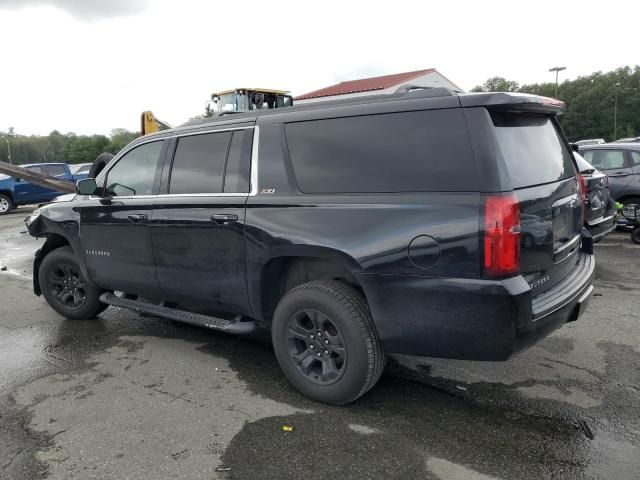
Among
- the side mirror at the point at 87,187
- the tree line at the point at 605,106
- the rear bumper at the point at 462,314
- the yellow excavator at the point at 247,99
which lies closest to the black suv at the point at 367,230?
the rear bumper at the point at 462,314

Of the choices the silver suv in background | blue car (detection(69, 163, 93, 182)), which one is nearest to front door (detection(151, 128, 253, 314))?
the silver suv in background

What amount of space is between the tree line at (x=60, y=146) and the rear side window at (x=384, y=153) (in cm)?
7344

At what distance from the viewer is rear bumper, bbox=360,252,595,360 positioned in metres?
2.64

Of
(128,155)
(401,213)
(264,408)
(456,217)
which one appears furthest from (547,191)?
(128,155)

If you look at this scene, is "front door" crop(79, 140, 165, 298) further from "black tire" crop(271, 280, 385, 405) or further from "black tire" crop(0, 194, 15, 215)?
"black tire" crop(0, 194, 15, 215)

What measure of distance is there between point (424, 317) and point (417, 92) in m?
1.31

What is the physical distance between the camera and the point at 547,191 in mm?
3016

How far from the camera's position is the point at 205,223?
378 centimetres

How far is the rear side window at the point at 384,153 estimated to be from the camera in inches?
108

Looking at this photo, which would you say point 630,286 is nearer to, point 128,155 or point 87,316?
point 128,155

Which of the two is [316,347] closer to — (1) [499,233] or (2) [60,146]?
(1) [499,233]

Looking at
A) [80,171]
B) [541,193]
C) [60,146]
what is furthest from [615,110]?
[60,146]

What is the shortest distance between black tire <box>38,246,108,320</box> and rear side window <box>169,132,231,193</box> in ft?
5.69

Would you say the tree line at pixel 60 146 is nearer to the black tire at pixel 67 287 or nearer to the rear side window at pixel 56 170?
the rear side window at pixel 56 170
